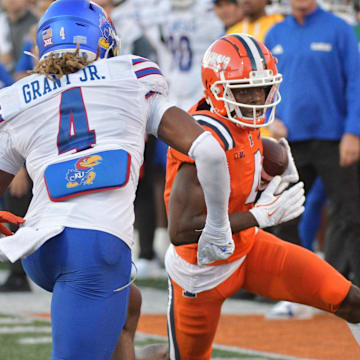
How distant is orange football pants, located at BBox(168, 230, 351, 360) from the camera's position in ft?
12.5

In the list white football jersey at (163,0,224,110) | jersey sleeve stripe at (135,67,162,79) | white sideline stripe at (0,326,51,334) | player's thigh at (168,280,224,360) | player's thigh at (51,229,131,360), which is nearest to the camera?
player's thigh at (51,229,131,360)

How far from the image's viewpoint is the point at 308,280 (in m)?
3.82

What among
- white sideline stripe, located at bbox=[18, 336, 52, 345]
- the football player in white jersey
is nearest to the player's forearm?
the football player in white jersey

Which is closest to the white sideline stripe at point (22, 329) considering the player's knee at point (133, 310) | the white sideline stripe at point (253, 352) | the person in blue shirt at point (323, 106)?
the white sideline stripe at point (253, 352)

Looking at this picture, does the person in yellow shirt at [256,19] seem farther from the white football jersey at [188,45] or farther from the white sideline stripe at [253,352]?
the white sideline stripe at [253,352]

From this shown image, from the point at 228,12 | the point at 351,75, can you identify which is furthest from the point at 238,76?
the point at 228,12

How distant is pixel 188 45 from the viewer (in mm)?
7883

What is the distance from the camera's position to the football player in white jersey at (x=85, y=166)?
2814 millimetres

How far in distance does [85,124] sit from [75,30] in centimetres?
36

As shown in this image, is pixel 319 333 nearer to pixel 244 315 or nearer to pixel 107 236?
pixel 244 315

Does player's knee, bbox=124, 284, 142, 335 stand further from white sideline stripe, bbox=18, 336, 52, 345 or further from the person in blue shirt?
the person in blue shirt

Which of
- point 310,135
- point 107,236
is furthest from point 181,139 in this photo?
point 310,135

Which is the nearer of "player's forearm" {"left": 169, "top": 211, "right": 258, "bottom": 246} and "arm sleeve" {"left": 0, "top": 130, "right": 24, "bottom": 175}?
"arm sleeve" {"left": 0, "top": 130, "right": 24, "bottom": 175}

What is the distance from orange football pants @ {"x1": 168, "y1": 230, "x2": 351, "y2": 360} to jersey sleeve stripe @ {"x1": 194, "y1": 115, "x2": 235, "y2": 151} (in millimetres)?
496
